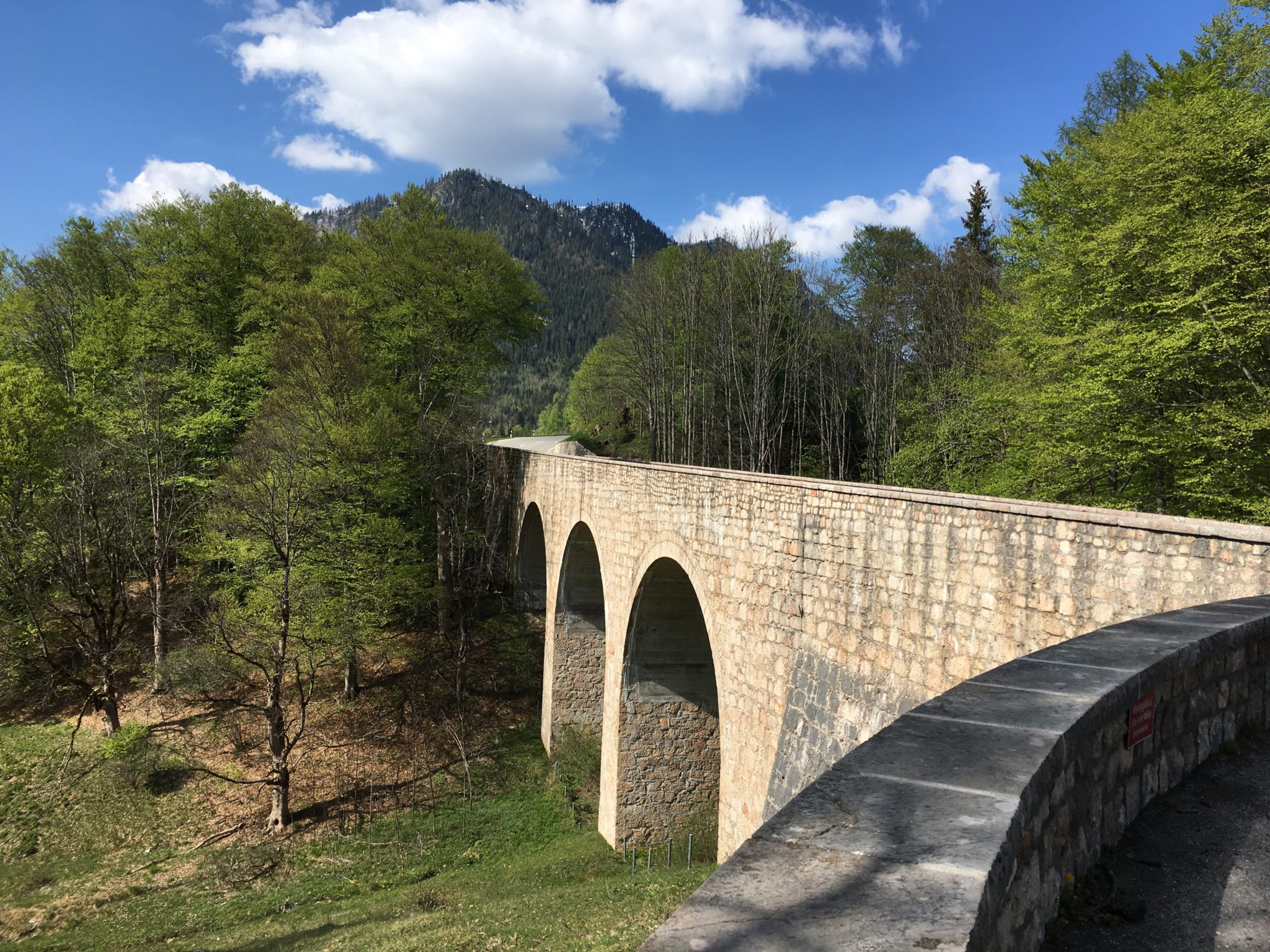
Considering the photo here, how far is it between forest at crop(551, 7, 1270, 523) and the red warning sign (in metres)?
9.08

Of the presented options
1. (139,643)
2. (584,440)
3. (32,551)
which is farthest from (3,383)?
(584,440)

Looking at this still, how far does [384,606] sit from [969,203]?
30933mm

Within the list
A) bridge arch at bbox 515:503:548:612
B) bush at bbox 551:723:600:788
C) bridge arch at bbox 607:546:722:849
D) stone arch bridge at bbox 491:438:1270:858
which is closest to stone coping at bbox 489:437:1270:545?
stone arch bridge at bbox 491:438:1270:858

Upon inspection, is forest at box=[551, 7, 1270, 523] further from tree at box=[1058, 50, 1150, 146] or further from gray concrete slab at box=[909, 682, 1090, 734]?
gray concrete slab at box=[909, 682, 1090, 734]

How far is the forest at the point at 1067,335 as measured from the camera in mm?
10141

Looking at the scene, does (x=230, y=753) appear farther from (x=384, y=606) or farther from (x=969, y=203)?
(x=969, y=203)

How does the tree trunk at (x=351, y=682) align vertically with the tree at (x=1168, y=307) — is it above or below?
below

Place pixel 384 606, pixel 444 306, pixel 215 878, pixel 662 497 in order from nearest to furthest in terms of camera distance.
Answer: pixel 662 497 < pixel 215 878 < pixel 384 606 < pixel 444 306

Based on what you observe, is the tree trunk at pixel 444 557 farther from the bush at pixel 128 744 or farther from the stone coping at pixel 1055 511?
the stone coping at pixel 1055 511

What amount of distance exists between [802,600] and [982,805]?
19.3ft

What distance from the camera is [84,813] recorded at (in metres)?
15.0

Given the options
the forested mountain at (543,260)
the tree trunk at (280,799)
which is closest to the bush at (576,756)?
the tree trunk at (280,799)

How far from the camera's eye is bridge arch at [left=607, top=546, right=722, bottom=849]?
12961 mm

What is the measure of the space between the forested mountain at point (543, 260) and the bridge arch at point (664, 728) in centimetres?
8404
